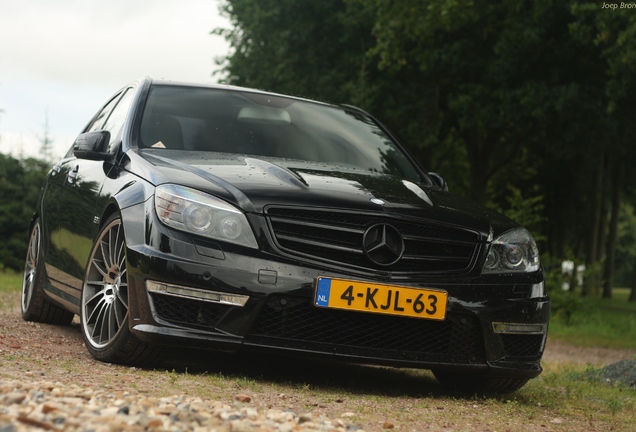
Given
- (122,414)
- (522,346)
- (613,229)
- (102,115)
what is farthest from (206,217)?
(613,229)

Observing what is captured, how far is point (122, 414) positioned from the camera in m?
3.44

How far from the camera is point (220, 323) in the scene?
511cm

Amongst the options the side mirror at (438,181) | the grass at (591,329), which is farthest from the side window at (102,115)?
the grass at (591,329)

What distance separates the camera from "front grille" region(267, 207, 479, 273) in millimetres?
5188

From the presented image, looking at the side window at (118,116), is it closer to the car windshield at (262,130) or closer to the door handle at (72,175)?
the car windshield at (262,130)

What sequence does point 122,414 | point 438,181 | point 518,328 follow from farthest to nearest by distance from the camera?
point 438,181 → point 518,328 → point 122,414

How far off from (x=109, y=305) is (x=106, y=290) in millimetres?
116

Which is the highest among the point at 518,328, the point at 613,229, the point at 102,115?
the point at 613,229

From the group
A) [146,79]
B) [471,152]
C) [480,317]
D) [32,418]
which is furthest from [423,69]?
[32,418]

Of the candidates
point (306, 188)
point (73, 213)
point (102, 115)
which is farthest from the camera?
point (102, 115)

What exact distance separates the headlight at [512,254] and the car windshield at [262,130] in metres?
1.29

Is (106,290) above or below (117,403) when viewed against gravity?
above

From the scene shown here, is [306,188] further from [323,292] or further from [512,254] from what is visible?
[512,254]

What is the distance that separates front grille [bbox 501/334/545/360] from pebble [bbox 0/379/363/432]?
188 centimetres
